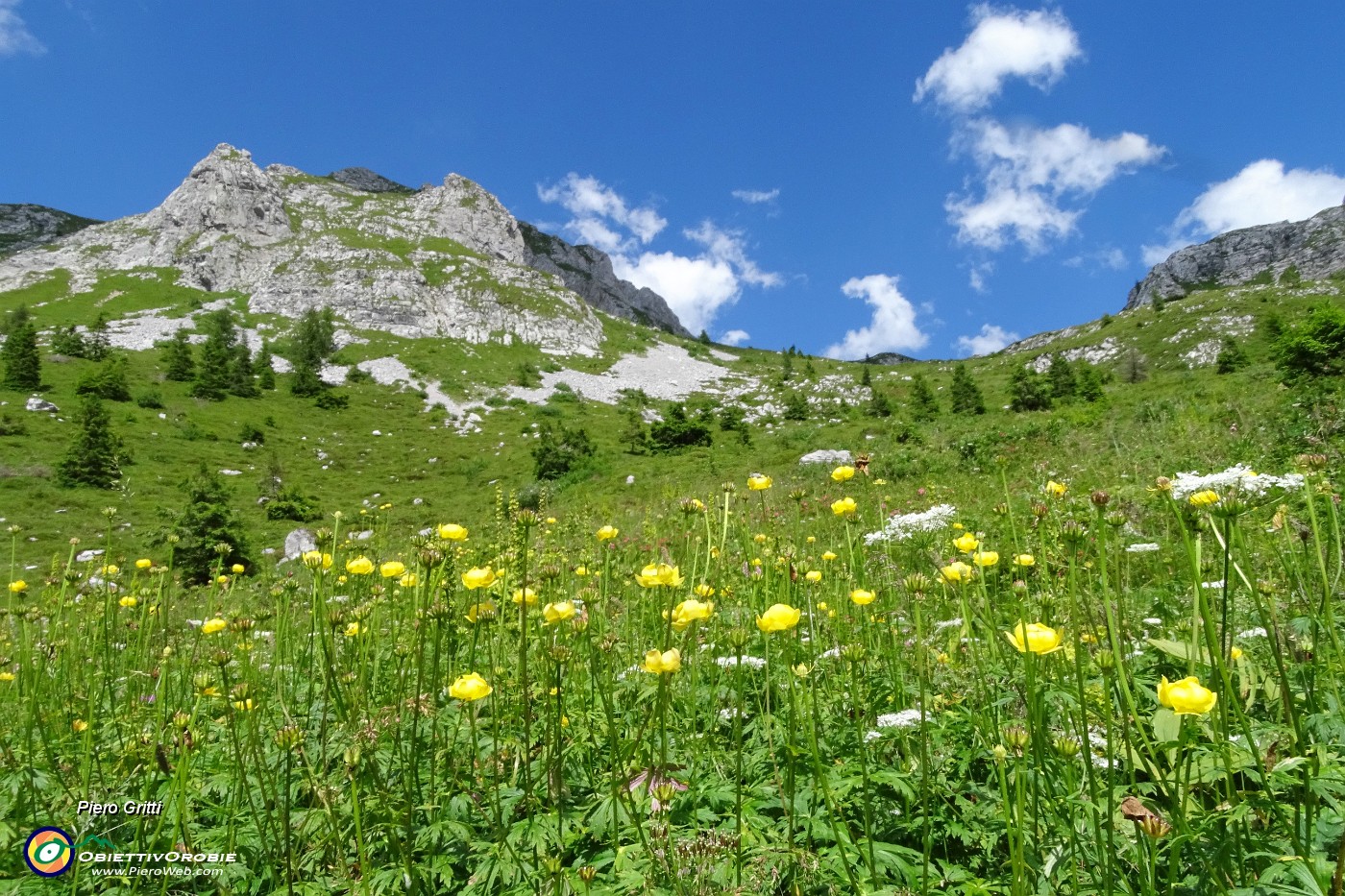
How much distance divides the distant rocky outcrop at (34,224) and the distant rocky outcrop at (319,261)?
24200 millimetres

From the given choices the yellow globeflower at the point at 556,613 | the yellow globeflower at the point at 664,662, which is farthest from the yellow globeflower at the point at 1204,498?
the yellow globeflower at the point at 556,613

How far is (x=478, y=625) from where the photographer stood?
2.21 m

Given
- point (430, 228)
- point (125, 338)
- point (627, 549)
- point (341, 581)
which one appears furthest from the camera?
point (430, 228)

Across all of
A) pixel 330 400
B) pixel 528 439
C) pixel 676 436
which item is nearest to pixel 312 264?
pixel 330 400

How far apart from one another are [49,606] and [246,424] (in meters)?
32.6

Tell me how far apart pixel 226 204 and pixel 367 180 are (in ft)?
170

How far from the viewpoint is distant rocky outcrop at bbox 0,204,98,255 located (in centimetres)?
9381

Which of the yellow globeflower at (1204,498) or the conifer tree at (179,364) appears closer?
the yellow globeflower at (1204,498)

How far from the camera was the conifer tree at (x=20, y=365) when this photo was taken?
1113 inches

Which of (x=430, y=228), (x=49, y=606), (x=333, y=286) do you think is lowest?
(x=49, y=606)

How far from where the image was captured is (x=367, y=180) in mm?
125750

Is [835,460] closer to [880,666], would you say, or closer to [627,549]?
[627,549]

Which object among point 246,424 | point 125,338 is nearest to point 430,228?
point 125,338

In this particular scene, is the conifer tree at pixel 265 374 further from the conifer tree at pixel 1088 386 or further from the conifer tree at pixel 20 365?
the conifer tree at pixel 1088 386
